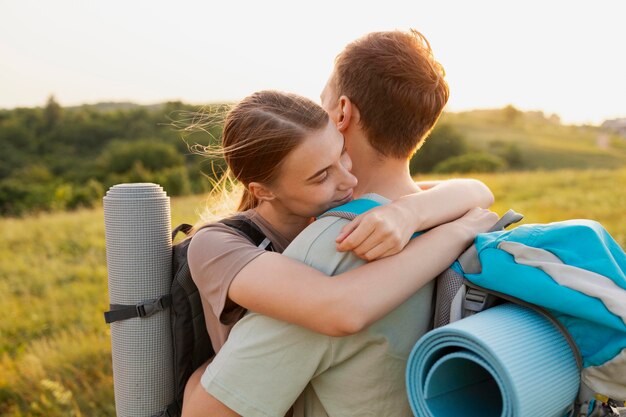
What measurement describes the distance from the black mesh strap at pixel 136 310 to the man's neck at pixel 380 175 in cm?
89

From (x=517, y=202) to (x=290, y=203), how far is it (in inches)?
528

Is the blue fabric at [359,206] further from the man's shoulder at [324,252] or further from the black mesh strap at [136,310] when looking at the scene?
the black mesh strap at [136,310]

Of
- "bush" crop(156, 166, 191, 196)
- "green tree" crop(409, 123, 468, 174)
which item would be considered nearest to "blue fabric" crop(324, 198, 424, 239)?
"bush" crop(156, 166, 191, 196)

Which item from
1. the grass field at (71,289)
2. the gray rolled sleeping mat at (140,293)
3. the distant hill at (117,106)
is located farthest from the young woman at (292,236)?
the distant hill at (117,106)

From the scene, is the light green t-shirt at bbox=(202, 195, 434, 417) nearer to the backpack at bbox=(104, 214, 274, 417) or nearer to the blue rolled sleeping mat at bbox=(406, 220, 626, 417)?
the blue rolled sleeping mat at bbox=(406, 220, 626, 417)

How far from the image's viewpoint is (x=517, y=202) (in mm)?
14758

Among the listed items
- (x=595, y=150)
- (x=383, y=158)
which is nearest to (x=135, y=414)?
(x=383, y=158)

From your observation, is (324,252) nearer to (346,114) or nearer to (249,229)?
(249,229)

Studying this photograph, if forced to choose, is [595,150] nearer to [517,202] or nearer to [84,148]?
[517,202]

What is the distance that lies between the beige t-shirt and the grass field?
0.56 meters

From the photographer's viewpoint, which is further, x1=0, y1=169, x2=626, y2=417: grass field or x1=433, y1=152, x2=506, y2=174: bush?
x1=433, y1=152, x2=506, y2=174: bush

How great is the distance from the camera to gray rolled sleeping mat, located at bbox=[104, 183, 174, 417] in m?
2.37

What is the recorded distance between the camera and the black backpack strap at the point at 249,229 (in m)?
2.29

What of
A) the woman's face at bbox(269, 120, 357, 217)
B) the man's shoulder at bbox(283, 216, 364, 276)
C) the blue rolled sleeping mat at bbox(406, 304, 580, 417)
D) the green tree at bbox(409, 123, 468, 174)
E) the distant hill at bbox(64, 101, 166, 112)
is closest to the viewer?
the blue rolled sleeping mat at bbox(406, 304, 580, 417)
